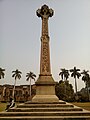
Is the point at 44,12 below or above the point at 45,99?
above

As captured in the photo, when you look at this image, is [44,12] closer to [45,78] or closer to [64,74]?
[45,78]

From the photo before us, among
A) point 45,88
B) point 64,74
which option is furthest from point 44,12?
point 64,74

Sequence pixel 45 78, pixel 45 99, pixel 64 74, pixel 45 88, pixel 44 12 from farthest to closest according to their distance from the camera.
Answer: pixel 64 74 < pixel 44 12 < pixel 45 78 < pixel 45 88 < pixel 45 99

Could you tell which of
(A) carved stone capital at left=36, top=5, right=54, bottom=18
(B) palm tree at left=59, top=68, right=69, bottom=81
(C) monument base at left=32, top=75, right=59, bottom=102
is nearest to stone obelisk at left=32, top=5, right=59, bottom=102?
(C) monument base at left=32, top=75, right=59, bottom=102

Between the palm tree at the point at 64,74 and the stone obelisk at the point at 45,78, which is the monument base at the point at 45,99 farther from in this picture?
the palm tree at the point at 64,74

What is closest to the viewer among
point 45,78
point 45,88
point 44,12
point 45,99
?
point 45,99

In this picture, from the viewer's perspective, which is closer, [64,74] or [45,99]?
[45,99]

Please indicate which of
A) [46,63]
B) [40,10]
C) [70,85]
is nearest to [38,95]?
[46,63]

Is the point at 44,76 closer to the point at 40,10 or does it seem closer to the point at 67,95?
the point at 40,10

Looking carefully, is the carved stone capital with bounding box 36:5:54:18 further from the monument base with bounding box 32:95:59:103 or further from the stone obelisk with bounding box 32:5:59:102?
the monument base with bounding box 32:95:59:103

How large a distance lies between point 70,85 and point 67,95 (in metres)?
7.39

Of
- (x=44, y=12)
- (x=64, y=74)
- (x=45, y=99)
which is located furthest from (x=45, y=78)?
(x=64, y=74)

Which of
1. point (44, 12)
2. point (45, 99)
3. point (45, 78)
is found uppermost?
point (44, 12)

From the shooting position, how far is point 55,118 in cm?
646
